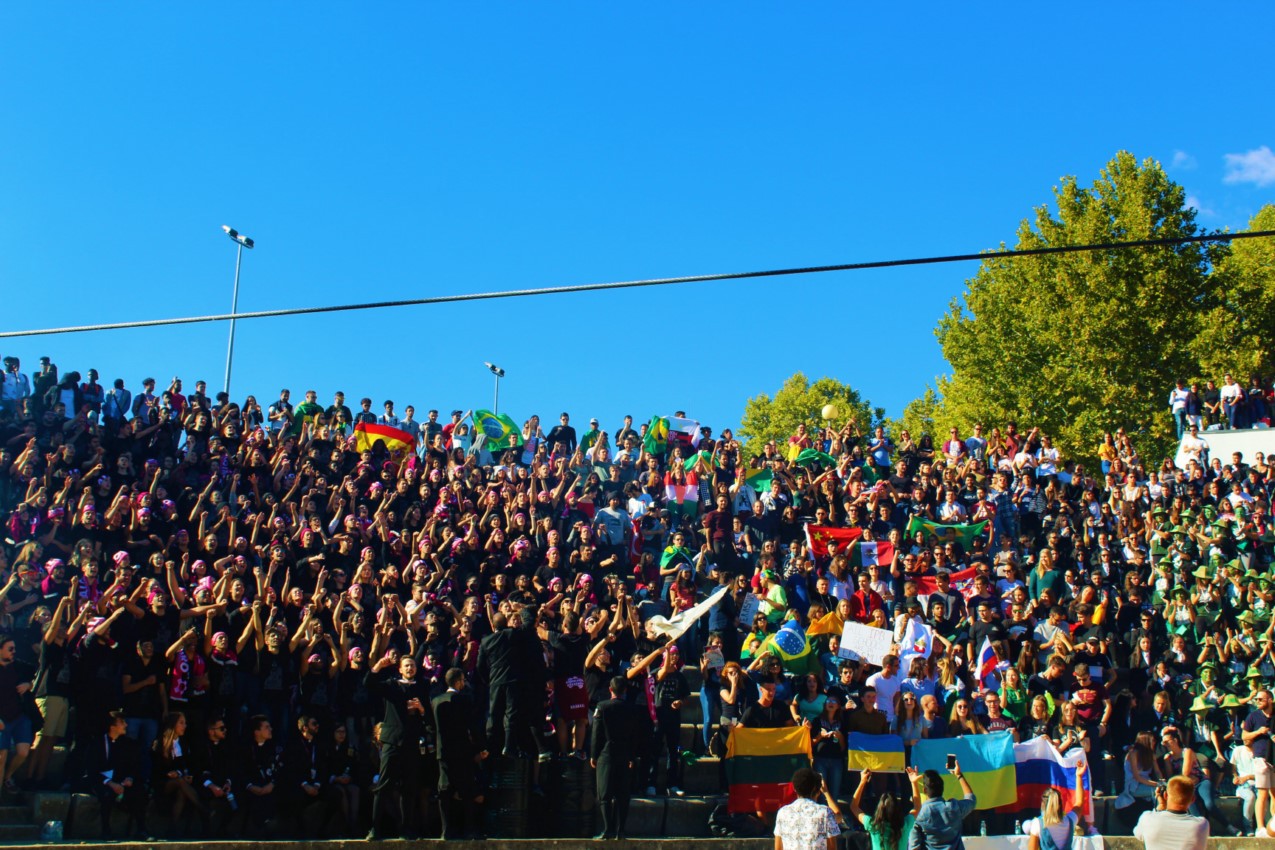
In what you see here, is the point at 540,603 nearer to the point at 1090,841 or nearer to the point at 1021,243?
the point at 1090,841

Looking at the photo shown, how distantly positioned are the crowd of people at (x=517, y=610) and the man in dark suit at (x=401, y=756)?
0.09ft

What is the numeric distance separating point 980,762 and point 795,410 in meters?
49.4

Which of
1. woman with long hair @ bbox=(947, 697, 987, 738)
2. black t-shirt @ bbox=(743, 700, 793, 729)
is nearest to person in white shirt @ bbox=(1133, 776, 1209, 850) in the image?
black t-shirt @ bbox=(743, 700, 793, 729)

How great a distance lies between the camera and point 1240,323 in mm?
37594

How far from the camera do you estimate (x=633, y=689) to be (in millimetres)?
13039

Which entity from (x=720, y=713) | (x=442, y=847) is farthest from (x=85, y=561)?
(x=720, y=713)

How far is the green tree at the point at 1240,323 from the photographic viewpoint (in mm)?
35844

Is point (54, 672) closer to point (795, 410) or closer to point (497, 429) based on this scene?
point (497, 429)

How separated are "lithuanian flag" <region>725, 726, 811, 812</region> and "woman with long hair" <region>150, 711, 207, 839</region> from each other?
5.32 metres

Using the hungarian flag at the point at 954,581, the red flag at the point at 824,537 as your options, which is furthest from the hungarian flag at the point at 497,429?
the hungarian flag at the point at 954,581

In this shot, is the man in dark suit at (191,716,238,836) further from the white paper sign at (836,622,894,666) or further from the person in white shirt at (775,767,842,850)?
the white paper sign at (836,622,894,666)

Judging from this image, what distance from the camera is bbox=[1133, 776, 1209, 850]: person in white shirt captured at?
7.42 metres

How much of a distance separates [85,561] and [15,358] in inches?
271

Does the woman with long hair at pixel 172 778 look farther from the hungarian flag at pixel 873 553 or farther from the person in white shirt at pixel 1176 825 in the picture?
the hungarian flag at pixel 873 553
